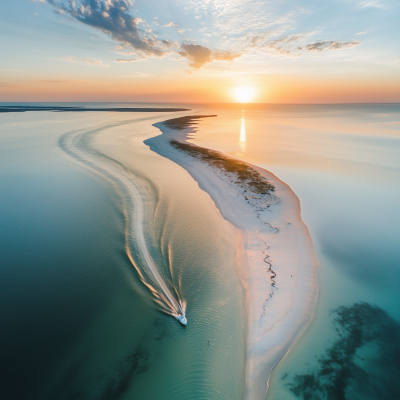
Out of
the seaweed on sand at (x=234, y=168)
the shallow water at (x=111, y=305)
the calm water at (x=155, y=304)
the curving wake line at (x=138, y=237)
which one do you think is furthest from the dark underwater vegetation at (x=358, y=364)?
the seaweed on sand at (x=234, y=168)

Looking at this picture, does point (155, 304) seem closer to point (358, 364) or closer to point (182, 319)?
point (182, 319)

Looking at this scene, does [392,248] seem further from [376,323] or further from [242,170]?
[242,170]

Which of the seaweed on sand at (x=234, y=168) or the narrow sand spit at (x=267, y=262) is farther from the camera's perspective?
the seaweed on sand at (x=234, y=168)

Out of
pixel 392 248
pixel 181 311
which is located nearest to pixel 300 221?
pixel 392 248

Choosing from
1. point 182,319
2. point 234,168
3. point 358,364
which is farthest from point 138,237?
point 234,168

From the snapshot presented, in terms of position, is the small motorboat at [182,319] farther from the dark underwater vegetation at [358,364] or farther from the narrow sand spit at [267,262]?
the dark underwater vegetation at [358,364]

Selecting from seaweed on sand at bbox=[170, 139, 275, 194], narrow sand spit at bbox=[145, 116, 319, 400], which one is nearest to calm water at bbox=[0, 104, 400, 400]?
narrow sand spit at bbox=[145, 116, 319, 400]

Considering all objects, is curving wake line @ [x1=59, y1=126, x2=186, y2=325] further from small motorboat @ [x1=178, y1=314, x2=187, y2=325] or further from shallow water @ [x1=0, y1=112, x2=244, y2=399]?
shallow water @ [x1=0, y1=112, x2=244, y2=399]
